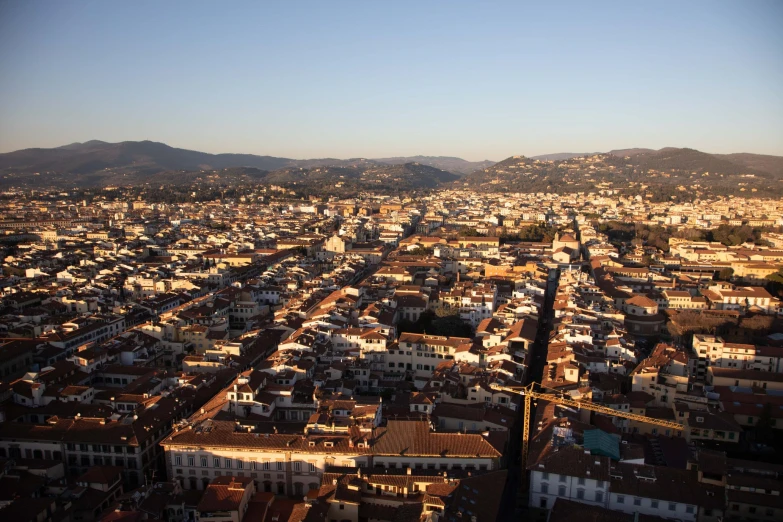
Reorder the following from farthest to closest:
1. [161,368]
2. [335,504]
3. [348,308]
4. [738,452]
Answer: [348,308] < [161,368] < [738,452] < [335,504]

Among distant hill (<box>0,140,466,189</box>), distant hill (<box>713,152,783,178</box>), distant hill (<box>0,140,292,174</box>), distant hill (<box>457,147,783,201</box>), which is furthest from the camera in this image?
distant hill (<box>0,140,292,174</box>)

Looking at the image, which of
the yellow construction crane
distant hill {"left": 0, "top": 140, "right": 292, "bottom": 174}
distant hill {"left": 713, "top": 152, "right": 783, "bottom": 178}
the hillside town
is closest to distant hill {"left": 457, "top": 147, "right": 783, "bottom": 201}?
distant hill {"left": 713, "top": 152, "right": 783, "bottom": 178}

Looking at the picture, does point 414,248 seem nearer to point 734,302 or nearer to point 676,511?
point 734,302

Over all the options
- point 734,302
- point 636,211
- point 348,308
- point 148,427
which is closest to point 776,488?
point 148,427

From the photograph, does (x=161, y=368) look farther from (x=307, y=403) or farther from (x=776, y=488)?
(x=776, y=488)

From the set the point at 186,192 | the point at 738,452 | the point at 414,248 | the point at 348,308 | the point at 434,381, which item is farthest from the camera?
the point at 186,192

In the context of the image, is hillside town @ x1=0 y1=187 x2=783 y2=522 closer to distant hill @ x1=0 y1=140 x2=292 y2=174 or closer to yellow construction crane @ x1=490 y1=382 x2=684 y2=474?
yellow construction crane @ x1=490 y1=382 x2=684 y2=474

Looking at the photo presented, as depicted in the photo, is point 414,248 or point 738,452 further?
point 414,248

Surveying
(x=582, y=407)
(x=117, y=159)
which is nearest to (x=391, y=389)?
(x=582, y=407)
